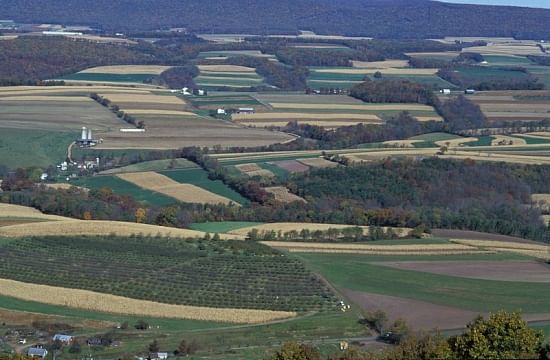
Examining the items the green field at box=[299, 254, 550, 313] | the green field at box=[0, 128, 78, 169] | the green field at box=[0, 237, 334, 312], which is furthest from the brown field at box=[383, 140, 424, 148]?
the green field at box=[299, 254, 550, 313]

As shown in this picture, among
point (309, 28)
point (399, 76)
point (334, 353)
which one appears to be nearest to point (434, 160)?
point (334, 353)

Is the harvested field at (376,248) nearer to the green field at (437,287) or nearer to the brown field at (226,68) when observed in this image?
the green field at (437,287)

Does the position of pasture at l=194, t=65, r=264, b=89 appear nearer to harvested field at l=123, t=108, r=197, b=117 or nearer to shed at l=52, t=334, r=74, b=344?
harvested field at l=123, t=108, r=197, b=117

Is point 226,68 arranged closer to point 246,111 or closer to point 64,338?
point 246,111

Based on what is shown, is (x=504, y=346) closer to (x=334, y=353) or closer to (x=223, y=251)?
(x=334, y=353)

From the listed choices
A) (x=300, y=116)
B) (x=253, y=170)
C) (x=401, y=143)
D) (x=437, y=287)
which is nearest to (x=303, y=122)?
(x=300, y=116)

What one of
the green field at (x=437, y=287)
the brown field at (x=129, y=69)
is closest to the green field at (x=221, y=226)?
the green field at (x=437, y=287)
